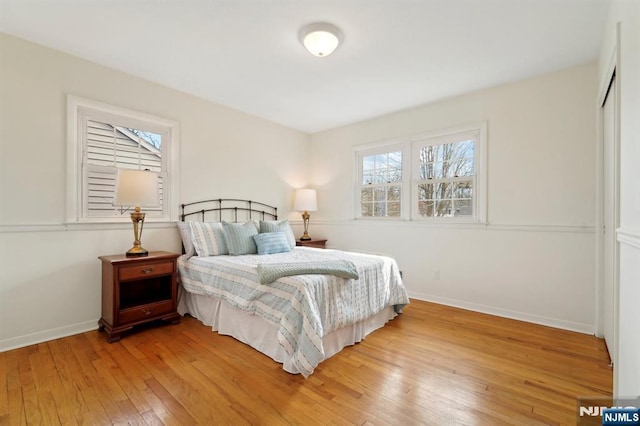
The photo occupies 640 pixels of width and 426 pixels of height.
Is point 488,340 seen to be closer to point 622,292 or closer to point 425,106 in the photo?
point 622,292

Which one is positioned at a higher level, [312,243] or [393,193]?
[393,193]

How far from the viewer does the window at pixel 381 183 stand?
4176 millimetres

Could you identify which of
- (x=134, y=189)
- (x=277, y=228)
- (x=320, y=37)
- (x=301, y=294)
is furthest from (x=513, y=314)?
(x=134, y=189)

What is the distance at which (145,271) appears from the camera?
2730 mm

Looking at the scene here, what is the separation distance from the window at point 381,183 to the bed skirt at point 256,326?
1.60 meters

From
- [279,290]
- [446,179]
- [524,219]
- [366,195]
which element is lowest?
[279,290]

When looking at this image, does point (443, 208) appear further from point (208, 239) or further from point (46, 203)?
point (46, 203)

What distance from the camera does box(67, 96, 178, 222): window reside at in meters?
2.74

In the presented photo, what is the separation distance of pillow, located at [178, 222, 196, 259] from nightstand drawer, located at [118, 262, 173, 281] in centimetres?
36

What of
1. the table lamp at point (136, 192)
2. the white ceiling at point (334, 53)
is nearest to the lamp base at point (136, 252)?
the table lamp at point (136, 192)

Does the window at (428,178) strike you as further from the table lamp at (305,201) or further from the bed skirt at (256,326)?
the bed skirt at (256,326)

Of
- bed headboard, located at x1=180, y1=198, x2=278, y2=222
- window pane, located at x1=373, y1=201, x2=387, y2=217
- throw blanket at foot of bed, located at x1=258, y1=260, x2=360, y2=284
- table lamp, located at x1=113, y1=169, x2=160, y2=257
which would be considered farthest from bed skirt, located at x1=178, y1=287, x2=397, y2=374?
window pane, located at x1=373, y1=201, x2=387, y2=217

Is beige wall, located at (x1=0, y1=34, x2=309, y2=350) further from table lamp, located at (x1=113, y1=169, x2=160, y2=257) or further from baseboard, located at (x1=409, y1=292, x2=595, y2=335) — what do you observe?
baseboard, located at (x1=409, y1=292, x2=595, y2=335)

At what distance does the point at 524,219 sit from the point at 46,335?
4636 millimetres
